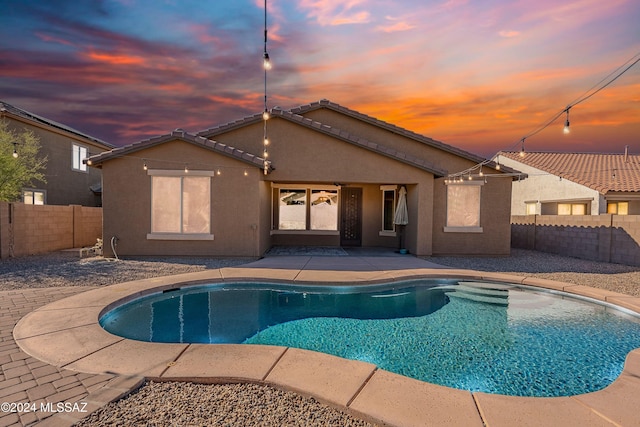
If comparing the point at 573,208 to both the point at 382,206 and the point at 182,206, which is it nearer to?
the point at 382,206

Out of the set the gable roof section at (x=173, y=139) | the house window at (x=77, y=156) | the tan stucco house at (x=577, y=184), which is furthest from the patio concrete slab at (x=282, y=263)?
the house window at (x=77, y=156)

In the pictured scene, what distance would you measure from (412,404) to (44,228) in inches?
616

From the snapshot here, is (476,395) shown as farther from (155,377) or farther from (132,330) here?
(132,330)

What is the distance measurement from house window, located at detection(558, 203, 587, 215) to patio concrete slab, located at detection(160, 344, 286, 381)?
22.9 metres

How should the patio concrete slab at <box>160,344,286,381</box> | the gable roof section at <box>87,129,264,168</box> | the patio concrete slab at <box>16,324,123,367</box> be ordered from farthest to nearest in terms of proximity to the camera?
the gable roof section at <box>87,129,264,168</box> < the patio concrete slab at <box>16,324,123,367</box> < the patio concrete slab at <box>160,344,286,381</box>

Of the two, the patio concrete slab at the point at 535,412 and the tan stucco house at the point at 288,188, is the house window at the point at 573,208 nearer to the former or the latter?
the tan stucco house at the point at 288,188

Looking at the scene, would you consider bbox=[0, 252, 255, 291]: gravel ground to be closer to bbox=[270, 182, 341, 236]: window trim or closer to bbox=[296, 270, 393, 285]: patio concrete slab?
bbox=[296, 270, 393, 285]: patio concrete slab

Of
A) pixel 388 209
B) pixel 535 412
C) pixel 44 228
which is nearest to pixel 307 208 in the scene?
pixel 388 209

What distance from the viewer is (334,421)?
2650mm

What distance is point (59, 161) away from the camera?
751 inches

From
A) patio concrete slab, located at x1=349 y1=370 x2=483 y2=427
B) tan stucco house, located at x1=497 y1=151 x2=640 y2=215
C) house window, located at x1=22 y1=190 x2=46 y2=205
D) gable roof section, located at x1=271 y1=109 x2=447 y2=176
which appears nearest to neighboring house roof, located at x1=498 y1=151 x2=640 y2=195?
tan stucco house, located at x1=497 y1=151 x2=640 y2=215

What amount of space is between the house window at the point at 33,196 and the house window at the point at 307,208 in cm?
1423

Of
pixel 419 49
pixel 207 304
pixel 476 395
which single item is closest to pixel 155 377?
pixel 476 395

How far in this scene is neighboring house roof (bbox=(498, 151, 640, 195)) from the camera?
60.5 feet
